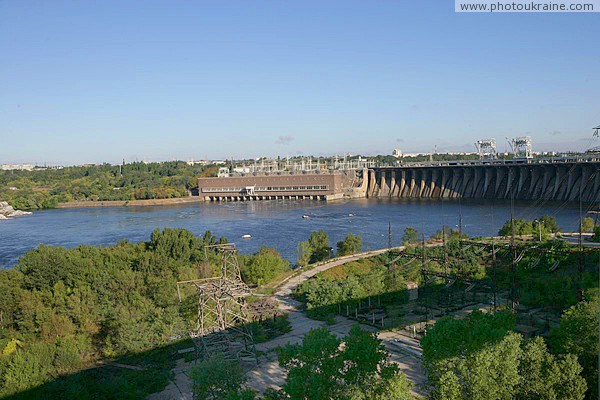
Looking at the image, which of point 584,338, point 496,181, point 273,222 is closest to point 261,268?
point 584,338

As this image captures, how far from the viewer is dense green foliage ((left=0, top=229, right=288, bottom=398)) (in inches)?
265

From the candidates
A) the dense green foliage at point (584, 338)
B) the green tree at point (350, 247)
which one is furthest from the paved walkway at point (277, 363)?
the green tree at point (350, 247)

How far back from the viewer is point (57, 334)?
8859 mm

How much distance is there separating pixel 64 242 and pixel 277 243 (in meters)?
9.83

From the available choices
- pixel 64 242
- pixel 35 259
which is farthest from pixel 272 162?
pixel 35 259

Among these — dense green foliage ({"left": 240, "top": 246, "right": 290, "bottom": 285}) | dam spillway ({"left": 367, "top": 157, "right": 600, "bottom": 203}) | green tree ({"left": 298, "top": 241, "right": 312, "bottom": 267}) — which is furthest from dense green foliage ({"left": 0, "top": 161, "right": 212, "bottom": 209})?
dense green foliage ({"left": 240, "top": 246, "right": 290, "bottom": 285})

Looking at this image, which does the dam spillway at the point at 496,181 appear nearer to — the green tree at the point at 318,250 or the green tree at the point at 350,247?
the green tree at the point at 350,247

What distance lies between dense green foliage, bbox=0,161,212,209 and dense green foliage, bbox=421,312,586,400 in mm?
40375

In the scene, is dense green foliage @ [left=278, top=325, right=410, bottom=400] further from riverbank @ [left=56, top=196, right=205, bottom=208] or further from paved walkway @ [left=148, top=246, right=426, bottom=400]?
riverbank @ [left=56, top=196, right=205, bottom=208]

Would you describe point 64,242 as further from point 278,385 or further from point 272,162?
point 272,162

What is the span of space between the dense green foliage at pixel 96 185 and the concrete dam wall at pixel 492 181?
18809 mm

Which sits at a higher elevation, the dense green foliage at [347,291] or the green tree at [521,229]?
the green tree at [521,229]

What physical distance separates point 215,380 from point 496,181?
32452 mm

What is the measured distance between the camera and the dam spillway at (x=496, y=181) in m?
29.5
